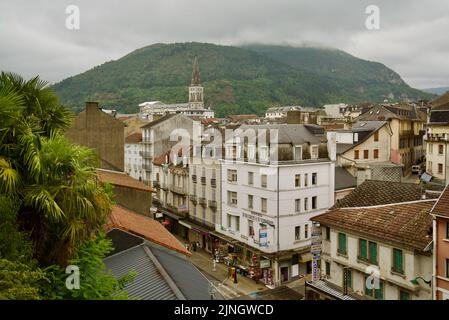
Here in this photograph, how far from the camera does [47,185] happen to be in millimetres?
8164

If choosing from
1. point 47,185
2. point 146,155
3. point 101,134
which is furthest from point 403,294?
point 146,155

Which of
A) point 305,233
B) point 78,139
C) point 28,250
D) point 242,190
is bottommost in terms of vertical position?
point 305,233

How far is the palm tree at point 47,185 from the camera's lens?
26.1 feet

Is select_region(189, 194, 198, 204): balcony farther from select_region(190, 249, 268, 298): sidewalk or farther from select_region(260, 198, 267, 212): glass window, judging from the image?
select_region(260, 198, 267, 212): glass window

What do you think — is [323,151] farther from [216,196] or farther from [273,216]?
[216,196]

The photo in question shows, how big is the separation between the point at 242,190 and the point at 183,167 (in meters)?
11.7

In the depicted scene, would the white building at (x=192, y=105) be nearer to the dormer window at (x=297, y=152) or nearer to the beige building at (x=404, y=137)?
the beige building at (x=404, y=137)

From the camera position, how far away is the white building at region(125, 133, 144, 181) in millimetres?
64225

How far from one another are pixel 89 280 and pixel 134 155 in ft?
192

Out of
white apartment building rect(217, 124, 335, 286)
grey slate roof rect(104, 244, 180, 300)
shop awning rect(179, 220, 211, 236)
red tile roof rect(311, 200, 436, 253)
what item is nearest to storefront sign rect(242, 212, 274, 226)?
white apartment building rect(217, 124, 335, 286)

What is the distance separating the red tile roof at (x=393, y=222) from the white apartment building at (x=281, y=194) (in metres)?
10.3

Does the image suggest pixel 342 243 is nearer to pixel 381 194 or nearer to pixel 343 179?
pixel 381 194
